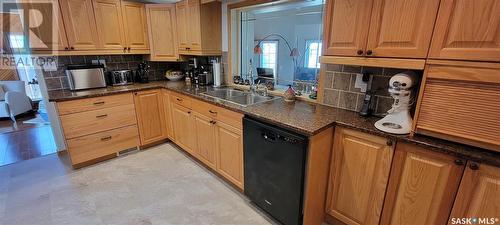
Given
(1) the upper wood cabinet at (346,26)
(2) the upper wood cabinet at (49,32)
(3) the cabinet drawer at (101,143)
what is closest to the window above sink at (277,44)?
(1) the upper wood cabinet at (346,26)

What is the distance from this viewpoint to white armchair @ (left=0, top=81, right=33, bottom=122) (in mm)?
4426

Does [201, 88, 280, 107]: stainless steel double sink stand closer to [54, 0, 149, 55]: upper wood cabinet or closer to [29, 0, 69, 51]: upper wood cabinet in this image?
[54, 0, 149, 55]: upper wood cabinet

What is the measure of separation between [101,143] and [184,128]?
3.38 ft

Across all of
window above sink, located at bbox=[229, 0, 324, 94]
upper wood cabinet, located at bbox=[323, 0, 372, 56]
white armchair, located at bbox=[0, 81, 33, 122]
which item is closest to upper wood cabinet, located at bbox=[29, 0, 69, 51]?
window above sink, located at bbox=[229, 0, 324, 94]

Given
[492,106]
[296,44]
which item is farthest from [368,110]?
[296,44]

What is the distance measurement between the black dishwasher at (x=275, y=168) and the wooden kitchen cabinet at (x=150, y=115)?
1769mm

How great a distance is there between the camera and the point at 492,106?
3.52 feet

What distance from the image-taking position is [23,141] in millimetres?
3510

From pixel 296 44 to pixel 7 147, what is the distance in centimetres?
440

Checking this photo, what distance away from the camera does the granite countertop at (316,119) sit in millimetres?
1151

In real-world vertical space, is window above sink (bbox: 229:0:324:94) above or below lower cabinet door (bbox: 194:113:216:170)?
above

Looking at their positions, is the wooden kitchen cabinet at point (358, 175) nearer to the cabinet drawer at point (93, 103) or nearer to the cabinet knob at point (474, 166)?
the cabinet knob at point (474, 166)

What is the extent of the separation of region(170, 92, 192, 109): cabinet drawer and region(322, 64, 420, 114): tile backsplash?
1.53m

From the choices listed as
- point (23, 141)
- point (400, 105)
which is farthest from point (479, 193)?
point (23, 141)
